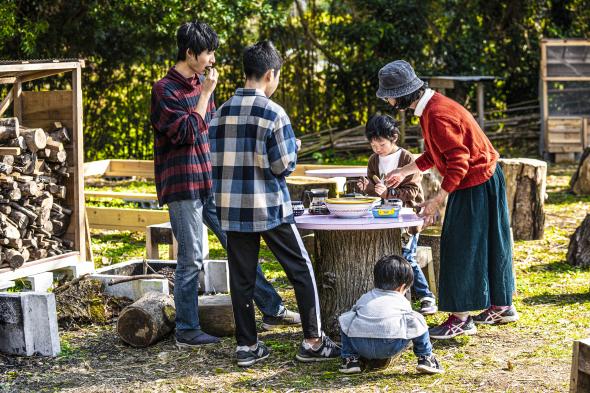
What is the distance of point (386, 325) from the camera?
5230 millimetres

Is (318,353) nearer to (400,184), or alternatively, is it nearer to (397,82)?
(400,184)

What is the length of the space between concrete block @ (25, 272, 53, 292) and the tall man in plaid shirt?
1880mm

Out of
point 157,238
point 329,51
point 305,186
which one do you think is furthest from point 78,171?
point 329,51

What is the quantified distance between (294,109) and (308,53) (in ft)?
3.73

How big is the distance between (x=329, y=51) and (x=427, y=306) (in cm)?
1221

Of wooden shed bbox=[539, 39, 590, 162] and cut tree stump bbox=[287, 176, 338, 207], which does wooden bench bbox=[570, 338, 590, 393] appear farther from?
wooden shed bbox=[539, 39, 590, 162]

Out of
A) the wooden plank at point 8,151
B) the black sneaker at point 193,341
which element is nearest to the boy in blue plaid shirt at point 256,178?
the black sneaker at point 193,341

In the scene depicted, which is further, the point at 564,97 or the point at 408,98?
the point at 564,97

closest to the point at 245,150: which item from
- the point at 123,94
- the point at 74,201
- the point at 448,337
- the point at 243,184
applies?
the point at 243,184

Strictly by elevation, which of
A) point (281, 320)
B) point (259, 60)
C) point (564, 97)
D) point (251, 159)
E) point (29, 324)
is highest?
point (564, 97)

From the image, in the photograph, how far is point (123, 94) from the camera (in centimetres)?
1708

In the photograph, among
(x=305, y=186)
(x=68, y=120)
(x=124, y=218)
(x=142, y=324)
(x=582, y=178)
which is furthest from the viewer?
(x=582, y=178)

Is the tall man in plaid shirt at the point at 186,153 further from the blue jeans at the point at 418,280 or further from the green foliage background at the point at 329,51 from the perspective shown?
the green foliage background at the point at 329,51

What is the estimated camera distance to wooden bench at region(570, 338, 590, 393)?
4.15 meters
